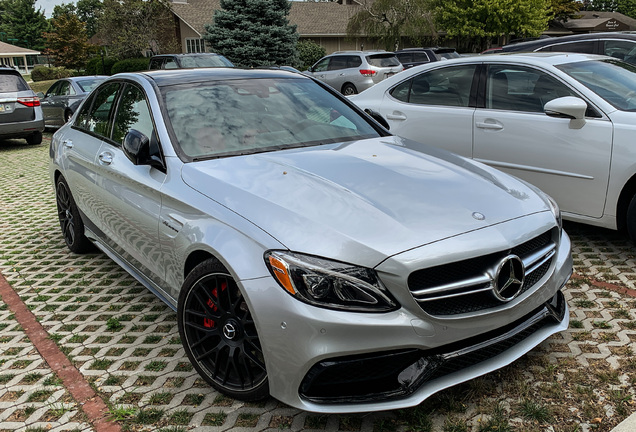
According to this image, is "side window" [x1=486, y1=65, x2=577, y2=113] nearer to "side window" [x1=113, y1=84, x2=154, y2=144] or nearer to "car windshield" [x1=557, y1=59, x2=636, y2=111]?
"car windshield" [x1=557, y1=59, x2=636, y2=111]

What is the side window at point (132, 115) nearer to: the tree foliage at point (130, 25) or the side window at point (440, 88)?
the side window at point (440, 88)

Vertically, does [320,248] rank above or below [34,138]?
above

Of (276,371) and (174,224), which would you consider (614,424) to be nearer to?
(276,371)

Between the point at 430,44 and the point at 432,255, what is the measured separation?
1661 inches

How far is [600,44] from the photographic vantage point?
31.7 feet

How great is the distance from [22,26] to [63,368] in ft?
315

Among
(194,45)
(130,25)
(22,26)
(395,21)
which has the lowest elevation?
(194,45)

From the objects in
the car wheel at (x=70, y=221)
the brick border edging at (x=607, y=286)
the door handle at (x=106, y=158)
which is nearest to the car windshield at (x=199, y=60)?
the car wheel at (x=70, y=221)

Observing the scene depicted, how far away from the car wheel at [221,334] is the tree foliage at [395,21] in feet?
Result: 123

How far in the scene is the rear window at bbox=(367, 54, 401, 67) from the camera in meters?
21.3

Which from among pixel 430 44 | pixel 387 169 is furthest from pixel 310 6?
pixel 387 169

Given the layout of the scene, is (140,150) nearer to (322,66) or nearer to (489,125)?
(489,125)

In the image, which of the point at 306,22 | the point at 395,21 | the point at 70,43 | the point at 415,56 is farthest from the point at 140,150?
the point at 70,43

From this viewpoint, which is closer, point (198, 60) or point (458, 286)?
point (458, 286)
